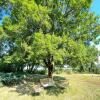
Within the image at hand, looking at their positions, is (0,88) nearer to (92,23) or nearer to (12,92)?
(12,92)

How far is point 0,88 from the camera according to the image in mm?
22234

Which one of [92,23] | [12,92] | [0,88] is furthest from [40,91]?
[92,23]

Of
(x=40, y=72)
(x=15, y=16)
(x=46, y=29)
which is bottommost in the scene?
(x=40, y=72)

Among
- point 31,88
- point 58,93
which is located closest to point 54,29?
point 31,88

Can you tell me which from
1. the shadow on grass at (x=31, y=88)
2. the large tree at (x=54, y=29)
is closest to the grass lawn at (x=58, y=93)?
the shadow on grass at (x=31, y=88)

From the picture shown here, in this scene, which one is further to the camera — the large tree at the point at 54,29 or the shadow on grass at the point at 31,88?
the large tree at the point at 54,29

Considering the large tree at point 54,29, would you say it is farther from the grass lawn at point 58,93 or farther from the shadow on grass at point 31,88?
the grass lawn at point 58,93

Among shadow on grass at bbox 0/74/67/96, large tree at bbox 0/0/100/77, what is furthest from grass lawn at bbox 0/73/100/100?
large tree at bbox 0/0/100/77

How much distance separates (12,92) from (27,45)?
4.62 meters

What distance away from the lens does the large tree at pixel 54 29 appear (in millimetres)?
21484

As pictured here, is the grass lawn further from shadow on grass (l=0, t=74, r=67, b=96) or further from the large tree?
the large tree

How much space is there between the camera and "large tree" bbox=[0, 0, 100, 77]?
2148 cm

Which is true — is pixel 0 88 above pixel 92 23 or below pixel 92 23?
below

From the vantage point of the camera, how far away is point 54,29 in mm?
24109
